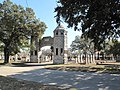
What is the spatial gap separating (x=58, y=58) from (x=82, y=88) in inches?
1486

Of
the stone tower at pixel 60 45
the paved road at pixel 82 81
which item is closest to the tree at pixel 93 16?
the paved road at pixel 82 81

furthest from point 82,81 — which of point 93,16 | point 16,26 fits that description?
point 16,26

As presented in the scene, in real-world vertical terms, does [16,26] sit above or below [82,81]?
above

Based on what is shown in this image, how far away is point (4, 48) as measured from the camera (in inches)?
2036

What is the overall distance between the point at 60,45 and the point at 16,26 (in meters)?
10.8

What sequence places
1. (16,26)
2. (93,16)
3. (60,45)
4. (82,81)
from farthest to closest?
(60,45) < (16,26) < (82,81) < (93,16)

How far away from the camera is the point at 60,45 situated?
5338 cm

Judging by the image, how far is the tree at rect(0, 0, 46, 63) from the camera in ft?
159

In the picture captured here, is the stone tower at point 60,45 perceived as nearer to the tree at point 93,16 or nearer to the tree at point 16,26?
the tree at point 16,26

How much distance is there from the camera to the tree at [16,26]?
159 ft

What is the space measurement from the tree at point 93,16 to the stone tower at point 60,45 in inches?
1331

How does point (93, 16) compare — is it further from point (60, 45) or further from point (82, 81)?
point (60, 45)

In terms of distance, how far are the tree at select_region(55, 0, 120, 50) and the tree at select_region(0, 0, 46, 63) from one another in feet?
104

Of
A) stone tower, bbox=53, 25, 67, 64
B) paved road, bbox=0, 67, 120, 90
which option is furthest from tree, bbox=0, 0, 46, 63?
paved road, bbox=0, 67, 120, 90
